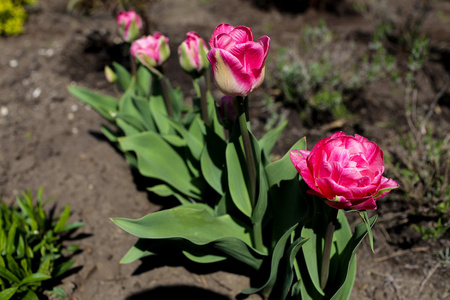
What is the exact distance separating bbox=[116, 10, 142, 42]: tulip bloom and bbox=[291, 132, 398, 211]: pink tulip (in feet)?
4.80

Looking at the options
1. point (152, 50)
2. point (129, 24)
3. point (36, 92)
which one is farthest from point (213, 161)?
point (36, 92)

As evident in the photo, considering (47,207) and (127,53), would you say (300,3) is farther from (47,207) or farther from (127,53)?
(47,207)

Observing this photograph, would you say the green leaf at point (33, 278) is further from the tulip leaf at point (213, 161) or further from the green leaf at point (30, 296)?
the tulip leaf at point (213, 161)

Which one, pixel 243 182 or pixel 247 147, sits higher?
pixel 247 147

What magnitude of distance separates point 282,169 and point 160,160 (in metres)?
0.70

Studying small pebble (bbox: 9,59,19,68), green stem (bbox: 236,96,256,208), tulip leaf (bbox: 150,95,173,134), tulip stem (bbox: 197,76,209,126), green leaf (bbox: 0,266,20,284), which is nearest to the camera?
Answer: green stem (bbox: 236,96,256,208)

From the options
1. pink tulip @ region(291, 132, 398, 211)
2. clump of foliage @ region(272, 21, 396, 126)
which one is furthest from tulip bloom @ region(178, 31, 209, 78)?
clump of foliage @ region(272, 21, 396, 126)

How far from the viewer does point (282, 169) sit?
60.9 inches

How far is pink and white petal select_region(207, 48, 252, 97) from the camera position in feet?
3.41

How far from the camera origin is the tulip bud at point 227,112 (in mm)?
1489

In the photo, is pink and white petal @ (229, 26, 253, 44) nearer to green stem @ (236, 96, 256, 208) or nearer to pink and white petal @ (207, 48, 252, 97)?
pink and white petal @ (207, 48, 252, 97)

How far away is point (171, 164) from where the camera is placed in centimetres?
200

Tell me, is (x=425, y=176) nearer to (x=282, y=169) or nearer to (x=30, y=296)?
(x=282, y=169)

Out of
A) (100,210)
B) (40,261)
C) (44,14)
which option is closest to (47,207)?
(100,210)
